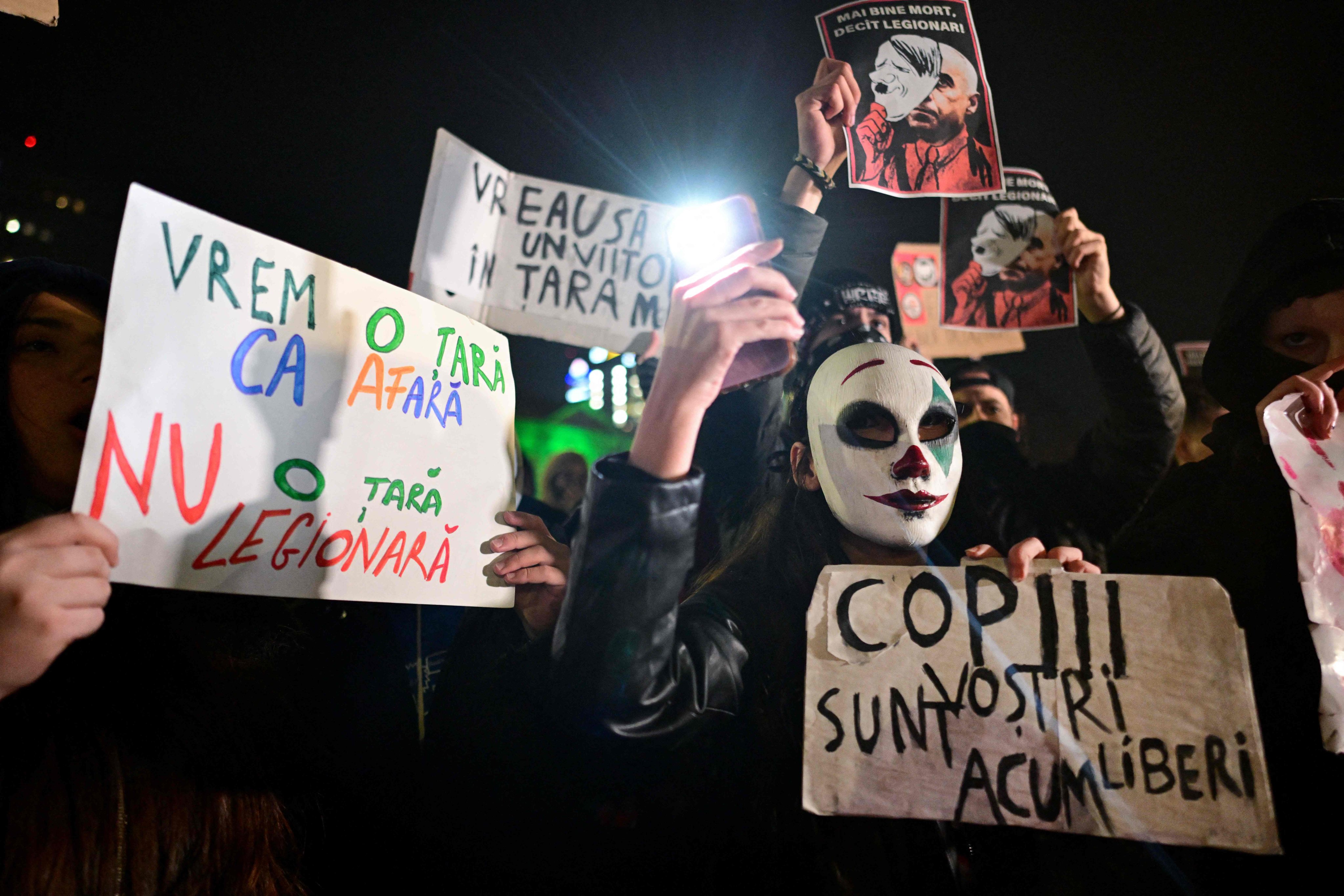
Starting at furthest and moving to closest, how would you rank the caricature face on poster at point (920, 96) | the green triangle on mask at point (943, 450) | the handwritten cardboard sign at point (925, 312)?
the handwritten cardboard sign at point (925, 312)
the caricature face on poster at point (920, 96)
the green triangle on mask at point (943, 450)

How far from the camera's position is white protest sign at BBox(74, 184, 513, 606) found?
0.97 meters

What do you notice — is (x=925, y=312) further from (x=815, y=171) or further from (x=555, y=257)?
(x=555, y=257)

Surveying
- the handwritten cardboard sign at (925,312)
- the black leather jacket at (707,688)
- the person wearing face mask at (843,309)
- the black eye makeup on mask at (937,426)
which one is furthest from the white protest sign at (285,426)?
the handwritten cardboard sign at (925,312)

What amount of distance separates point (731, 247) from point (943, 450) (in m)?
0.55

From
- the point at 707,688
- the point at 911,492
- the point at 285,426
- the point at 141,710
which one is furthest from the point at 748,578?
the point at 141,710

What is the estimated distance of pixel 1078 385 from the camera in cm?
211

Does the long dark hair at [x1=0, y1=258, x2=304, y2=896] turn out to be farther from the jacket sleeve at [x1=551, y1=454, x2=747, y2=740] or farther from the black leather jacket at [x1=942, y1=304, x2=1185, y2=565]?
the black leather jacket at [x1=942, y1=304, x2=1185, y2=565]

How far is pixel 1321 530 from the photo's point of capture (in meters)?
1.30

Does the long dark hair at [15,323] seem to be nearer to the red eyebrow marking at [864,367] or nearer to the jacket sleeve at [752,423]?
the jacket sleeve at [752,423]

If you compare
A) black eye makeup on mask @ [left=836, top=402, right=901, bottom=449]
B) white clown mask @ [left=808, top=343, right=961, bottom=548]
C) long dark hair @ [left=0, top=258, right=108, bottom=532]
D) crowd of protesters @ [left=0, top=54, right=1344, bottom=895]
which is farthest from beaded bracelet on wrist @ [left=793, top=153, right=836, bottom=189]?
long dark hair @ [left=0, top=258, right=108, bottom=532]

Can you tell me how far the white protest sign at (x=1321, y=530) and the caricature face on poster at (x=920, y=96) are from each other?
Answer: 76 centimetres

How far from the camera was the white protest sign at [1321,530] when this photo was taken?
1240 millimetres

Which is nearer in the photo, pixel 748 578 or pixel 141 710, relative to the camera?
pixel 141 710

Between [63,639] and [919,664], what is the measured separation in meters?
1.25
